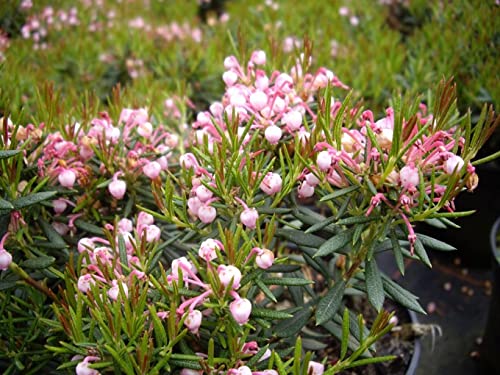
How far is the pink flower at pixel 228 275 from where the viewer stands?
2.44 ft

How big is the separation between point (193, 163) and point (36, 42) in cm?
160

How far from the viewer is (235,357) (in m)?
0.80

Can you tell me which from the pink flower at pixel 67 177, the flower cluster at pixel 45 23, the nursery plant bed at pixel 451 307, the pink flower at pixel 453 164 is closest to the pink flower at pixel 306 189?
the pink flower at pixel 453 164

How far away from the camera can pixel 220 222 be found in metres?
0.94

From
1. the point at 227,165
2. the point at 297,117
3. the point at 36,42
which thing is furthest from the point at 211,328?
the point at 36,42

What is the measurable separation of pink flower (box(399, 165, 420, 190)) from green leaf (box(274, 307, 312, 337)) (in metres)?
0.36

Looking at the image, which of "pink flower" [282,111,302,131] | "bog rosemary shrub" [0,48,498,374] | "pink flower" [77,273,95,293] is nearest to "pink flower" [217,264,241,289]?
"bog rosemary shrub" [0,48,498,374]

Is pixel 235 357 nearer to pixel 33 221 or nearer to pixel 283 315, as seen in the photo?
pixel 283 315

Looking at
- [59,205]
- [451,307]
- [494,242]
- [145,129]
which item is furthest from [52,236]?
[451,307]

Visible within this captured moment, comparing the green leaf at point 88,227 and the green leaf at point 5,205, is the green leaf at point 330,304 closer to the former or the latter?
the green leaf at point 88,227

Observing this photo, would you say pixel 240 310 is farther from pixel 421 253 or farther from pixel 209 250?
pixel 421 253

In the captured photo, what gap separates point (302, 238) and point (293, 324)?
17 centimetres

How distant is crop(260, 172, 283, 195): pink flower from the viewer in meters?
0.86

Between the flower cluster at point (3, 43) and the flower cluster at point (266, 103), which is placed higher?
the flower cluster at point (266, 103)
